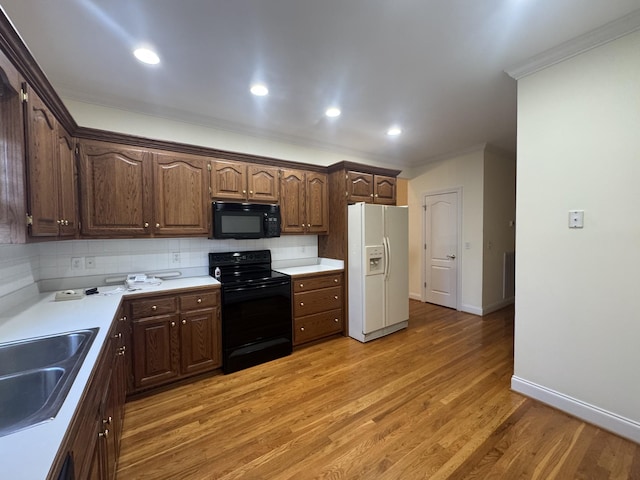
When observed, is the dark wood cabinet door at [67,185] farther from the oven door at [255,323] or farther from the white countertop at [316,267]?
the white countertop at [316,267]

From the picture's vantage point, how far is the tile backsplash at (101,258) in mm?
1923

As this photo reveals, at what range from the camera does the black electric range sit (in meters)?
2.63

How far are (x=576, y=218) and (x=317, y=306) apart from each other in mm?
2504

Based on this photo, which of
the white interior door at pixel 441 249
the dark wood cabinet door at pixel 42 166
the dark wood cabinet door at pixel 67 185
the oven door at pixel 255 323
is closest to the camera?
the dark wood cabinet door at pixel 42 166

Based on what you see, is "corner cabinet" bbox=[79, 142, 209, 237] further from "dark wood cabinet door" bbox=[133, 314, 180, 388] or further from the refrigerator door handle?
the refrigerator door handle

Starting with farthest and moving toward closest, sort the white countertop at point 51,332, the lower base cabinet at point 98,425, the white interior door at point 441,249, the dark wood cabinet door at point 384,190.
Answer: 1. the white interior door at point 441,249
2. the dark wood cabinet door at point 384,190
3. the lower base cabinet at point 98,425
4. the white countertop at point 51,332

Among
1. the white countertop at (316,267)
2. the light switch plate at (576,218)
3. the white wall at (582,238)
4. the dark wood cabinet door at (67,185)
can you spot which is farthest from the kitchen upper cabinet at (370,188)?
the dark wood cabinet door at (67,185)

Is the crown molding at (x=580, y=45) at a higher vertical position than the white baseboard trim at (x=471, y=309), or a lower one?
higher

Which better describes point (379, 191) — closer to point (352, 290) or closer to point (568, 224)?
point (352, 290)

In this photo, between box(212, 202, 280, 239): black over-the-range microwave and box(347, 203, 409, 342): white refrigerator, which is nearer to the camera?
box(212, 202, 280, 239): black over-the-range microwave

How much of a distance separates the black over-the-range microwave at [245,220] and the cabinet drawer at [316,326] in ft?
3.59

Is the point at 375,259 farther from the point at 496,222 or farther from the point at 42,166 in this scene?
the point at 42,166

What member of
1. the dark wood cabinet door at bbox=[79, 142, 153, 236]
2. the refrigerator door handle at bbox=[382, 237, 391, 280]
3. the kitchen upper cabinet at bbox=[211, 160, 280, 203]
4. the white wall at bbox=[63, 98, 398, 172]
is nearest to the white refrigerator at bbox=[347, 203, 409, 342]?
Result: the refrigerator door handle at bbox=[382, 237, 391, 280]

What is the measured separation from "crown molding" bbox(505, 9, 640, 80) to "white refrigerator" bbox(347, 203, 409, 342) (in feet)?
5.80
